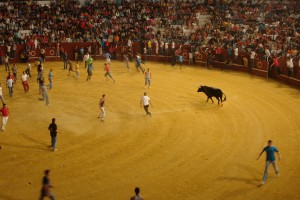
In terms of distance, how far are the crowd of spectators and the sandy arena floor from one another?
986 centimetres

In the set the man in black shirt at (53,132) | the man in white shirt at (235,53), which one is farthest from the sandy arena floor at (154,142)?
the man in white shirt at (235,53)

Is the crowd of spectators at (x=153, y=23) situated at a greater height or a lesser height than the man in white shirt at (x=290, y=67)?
greater

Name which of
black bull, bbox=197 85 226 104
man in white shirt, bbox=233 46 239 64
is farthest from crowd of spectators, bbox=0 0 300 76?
black bull, bbox=197 85 226 104

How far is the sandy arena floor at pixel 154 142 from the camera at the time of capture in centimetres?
1561

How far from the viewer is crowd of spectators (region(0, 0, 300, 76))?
128 ft

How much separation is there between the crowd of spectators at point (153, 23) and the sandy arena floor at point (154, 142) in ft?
32.4

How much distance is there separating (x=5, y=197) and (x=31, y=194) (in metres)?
0.89

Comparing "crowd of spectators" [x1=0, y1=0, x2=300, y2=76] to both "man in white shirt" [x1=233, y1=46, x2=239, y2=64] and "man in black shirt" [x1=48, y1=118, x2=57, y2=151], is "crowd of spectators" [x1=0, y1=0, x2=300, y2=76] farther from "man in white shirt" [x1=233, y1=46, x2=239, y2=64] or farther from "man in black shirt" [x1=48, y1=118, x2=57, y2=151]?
"man in black shirt" [x1=48, y1=118, x2=57, y2=151]

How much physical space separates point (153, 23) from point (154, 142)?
25.7 meters

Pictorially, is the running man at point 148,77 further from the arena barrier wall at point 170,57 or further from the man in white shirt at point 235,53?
the man in white shirt at point 235,53

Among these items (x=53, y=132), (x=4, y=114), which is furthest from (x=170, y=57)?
(x=53, y=132)

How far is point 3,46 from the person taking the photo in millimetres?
38281

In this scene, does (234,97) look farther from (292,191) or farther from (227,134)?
(292,191)

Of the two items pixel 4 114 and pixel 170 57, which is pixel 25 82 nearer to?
pixel 4 114
